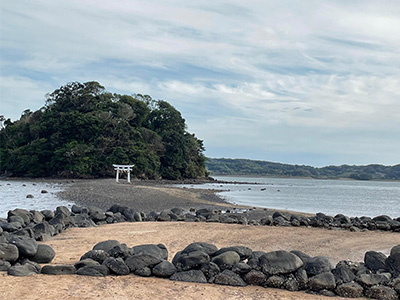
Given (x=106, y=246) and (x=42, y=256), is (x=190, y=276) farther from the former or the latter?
(x=42, y=256)

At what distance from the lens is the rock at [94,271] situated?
26.4ft

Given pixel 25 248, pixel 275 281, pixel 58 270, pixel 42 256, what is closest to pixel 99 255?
pixel 58 270

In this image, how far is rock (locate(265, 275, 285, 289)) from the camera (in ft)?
25.0

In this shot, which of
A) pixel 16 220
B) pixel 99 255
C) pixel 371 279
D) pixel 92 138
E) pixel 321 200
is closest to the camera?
pixel 371 279

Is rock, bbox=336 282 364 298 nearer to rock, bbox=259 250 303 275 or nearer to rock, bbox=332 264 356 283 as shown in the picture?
rock, bbox=332 264 356 283

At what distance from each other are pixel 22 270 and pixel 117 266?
168 cm

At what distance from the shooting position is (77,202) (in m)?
26.0

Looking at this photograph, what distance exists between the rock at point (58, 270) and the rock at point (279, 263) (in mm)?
3451

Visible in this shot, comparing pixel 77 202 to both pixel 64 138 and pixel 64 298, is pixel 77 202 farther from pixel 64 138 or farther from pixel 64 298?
pixel 64 138

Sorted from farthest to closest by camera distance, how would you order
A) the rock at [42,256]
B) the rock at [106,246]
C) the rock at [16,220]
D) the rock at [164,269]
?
the rock at [16,220] → the rock at [106,246] → the rock at [42,256] → the rock at [164,269]

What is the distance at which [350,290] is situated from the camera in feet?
23.9

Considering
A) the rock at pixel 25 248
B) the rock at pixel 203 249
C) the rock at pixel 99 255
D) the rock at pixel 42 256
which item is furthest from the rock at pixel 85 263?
the rock at pixel 203 249

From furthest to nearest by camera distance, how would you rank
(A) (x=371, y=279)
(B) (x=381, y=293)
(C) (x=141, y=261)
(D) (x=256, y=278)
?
(C) (x=141, y=261)
(D) (x=256, y=278)
(A) (x=371, y=279)
(B) (x=381, y=293)

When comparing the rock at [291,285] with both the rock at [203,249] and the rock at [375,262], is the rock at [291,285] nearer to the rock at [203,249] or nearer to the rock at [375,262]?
the rock at [203,249]
